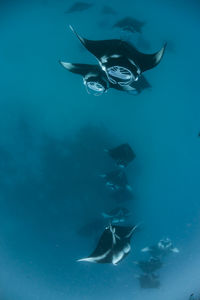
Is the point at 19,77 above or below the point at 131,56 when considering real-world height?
above

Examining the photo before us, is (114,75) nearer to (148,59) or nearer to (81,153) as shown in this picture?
(148,59)

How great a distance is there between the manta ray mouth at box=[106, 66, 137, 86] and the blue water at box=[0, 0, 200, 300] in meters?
13.8

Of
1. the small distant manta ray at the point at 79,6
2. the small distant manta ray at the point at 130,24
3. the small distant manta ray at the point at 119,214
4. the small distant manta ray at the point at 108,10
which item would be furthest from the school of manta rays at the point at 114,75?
the small distant manta ray at the point at 79,6

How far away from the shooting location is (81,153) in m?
19.7

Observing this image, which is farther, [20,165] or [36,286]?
[36,286]

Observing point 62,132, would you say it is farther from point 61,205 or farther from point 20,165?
point 61,205

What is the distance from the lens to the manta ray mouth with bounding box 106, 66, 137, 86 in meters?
5.21

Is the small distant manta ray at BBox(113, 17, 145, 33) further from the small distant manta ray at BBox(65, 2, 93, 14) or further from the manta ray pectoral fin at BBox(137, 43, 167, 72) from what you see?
the manta ray pectoral fin at BBox(137, 43, 167, 72)

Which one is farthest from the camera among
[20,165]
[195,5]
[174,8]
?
[20,165]

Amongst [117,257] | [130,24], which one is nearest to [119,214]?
[117,257]

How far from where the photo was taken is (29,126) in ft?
67.7

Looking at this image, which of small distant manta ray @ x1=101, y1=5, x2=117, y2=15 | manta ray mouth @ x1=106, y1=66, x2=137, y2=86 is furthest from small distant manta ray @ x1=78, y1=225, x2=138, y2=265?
small distant manta ray @ x1=101, y1=5, x2=117, y2=15

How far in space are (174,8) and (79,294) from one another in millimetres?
30654

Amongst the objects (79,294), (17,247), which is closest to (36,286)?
(79,294)
